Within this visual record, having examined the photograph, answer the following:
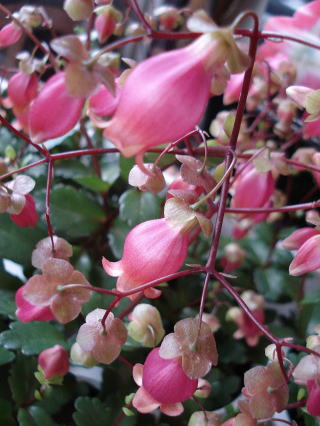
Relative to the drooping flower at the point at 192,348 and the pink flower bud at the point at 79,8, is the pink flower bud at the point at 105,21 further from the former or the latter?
the drooping flower at the point at 192,348

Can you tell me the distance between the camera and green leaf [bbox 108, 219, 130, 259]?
536 millimetres

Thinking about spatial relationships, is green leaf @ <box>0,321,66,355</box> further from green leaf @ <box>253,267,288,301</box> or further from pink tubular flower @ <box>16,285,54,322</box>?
green leaf @ <box>253,267,288,301</box>

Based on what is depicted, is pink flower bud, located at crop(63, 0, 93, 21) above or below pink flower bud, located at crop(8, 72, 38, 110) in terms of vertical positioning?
above

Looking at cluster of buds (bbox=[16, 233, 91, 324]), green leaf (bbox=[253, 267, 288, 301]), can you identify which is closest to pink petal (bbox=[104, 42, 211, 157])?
cluster of buds (bbox=[16, 233, 91, 324])

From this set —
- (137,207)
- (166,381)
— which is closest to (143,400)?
(166,381)

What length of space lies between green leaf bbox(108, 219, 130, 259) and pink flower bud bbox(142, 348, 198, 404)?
0.25 meters

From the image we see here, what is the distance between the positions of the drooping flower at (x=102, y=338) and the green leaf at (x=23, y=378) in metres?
0.21

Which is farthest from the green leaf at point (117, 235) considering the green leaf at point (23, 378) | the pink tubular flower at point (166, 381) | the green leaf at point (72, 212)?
the pink tubular flower at point (166, 381)

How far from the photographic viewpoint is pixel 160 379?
28 cm

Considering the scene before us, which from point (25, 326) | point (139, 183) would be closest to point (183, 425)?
point (25, 326)

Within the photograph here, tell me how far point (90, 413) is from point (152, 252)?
25 cm

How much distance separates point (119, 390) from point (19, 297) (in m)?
0.20

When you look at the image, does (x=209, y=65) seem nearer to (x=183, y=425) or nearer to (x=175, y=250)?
(x=175, y=250)

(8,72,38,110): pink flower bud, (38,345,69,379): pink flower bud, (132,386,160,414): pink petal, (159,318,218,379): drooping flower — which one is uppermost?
(8,72,38,110): pink flower bud
